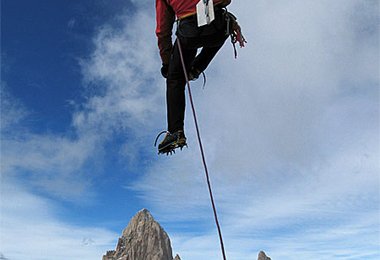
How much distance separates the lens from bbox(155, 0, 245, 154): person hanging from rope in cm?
479

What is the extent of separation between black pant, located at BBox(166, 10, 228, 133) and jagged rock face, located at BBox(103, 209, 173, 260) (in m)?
112

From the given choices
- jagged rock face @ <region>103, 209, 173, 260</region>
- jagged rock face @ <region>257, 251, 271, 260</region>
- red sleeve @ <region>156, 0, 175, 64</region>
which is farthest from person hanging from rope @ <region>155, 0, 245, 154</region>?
jagged rock face @ <region>257, 251, 271, 260</region>

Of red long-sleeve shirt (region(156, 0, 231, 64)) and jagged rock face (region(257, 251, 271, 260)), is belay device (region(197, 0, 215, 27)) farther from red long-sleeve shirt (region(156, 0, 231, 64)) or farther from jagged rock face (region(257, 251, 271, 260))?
jagged rock face (region(257, 251, 271, 260))

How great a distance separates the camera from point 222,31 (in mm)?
5051

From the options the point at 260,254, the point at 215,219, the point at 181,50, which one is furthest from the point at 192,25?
the point at 260,254

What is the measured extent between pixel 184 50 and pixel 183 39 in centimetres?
19

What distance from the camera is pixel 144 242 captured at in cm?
11575

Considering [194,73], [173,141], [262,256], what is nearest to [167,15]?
[194,73]

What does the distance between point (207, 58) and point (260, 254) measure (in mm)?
160108

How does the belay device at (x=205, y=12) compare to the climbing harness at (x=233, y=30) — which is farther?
the climbing harness at (x=233, y=30)

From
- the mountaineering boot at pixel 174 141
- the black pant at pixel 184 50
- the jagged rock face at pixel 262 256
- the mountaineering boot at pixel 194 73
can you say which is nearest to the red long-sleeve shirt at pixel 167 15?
the black pant at pixel 184 50

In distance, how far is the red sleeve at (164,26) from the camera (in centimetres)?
514

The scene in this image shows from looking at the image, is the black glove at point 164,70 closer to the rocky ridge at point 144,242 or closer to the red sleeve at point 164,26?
the red sleeve at point 164,26

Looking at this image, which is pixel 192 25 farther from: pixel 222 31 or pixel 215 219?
pixel 215 219
